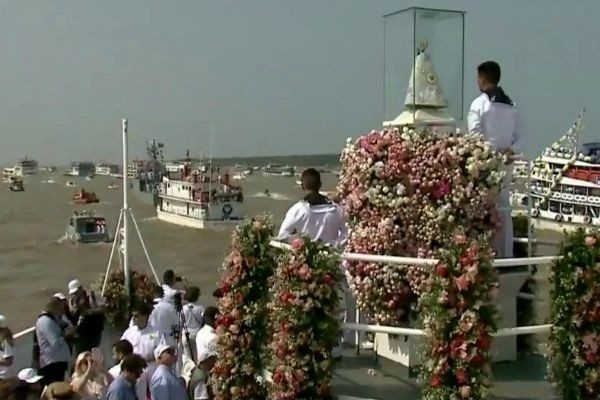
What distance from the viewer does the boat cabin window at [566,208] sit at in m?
70.3

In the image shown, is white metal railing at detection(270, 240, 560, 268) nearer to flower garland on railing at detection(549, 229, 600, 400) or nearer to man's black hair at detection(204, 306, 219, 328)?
flower garland on railing at detection(549, 229, 600, 400)

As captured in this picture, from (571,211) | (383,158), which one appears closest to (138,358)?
(383,158)

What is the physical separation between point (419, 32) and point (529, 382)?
348 cm

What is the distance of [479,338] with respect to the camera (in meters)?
5.90

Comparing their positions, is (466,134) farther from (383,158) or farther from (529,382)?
(529,382)

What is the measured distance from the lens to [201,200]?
76.4 metres

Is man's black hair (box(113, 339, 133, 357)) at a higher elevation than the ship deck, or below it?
higher

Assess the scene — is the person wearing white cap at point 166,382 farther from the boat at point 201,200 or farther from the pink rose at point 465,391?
the boat at point 201,200

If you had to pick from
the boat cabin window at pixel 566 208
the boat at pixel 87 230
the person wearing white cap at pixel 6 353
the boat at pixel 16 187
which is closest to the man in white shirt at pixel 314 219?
the person wearing white cap at pixel 6 353

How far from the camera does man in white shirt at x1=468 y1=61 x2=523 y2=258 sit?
7.74 metres

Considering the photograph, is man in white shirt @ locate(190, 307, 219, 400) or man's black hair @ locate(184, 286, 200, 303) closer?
man in white shirt @ locate(190, 307, 219, 400)

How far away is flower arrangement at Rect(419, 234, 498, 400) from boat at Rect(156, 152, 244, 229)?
68414 mm

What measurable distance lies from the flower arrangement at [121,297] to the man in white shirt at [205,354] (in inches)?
109

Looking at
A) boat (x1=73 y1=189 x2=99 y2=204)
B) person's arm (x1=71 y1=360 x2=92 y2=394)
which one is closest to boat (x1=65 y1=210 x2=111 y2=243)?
boat (x1=73 y1=189 x2=99 y2=204)
